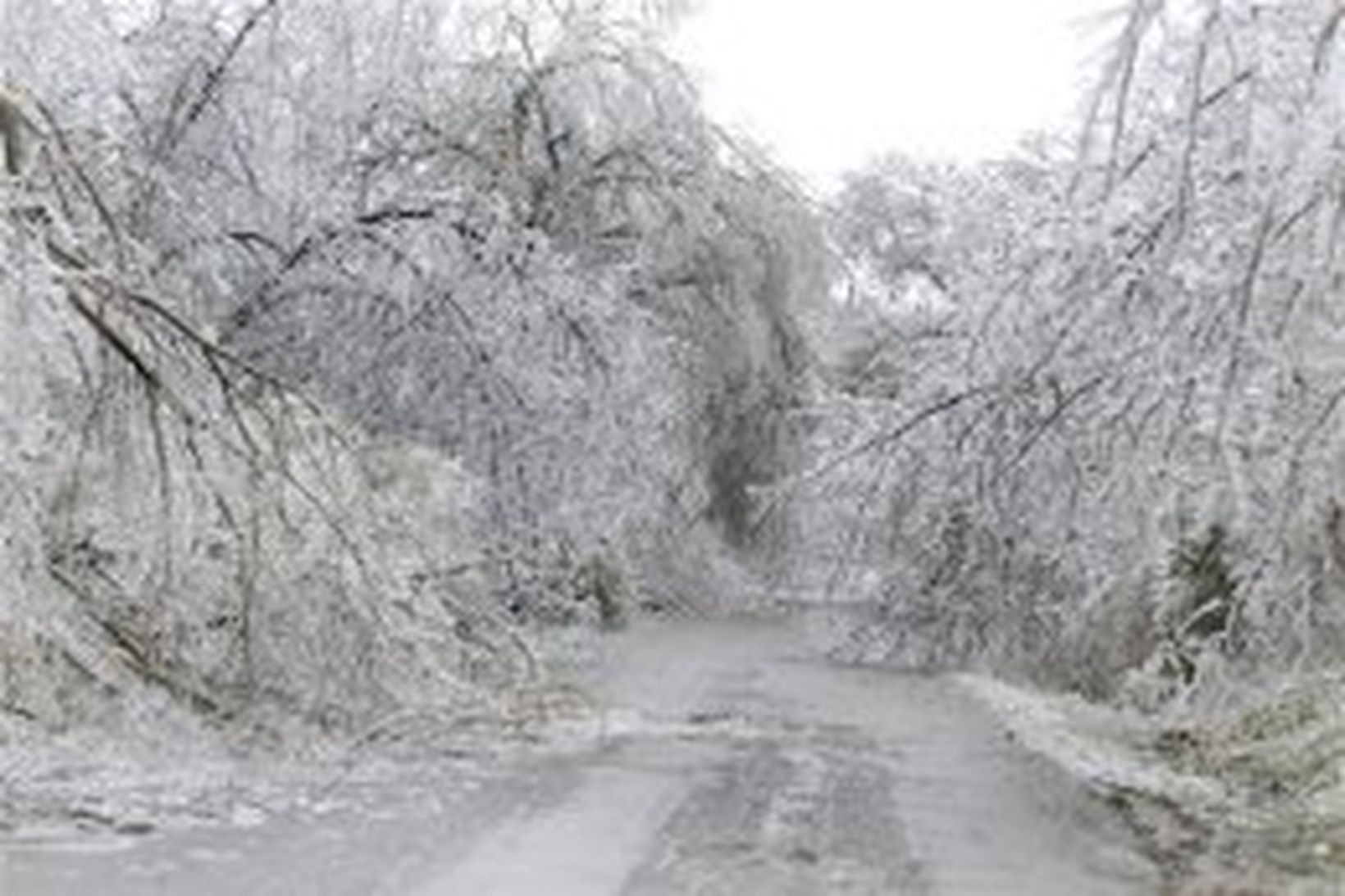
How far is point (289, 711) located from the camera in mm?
12531

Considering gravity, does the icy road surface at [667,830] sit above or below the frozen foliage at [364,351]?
below

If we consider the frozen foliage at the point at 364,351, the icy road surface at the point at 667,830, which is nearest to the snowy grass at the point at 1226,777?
the icy road surface at the point at 667,830

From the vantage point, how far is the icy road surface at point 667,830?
917 cm

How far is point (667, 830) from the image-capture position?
1095 cm

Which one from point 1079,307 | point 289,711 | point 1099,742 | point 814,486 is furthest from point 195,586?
point 814,486

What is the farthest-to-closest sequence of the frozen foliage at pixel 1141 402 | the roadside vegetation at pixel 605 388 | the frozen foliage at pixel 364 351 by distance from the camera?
the frozen foliage at pixel 364 351 → the roadside vegetation at pixel 605 388 → the frozen foliage at pixel 1141 402

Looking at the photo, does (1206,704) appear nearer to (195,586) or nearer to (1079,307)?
(1079,307)

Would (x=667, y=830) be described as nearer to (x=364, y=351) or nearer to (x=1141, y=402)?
(x=1141, y=402)

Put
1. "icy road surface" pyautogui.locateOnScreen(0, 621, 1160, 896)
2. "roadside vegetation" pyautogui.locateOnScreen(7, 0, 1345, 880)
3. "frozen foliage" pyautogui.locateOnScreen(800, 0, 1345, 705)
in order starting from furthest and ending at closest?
"roadside vegetation" pyautogui.locateOnScreen(7, 0, 1345, 880), "frozen foliage" pyautogui.locateOnScreen(800, 0, 1345, 705), "icy road surface" pyautogui.locateOnScreen(0, 621, 1160, 896)

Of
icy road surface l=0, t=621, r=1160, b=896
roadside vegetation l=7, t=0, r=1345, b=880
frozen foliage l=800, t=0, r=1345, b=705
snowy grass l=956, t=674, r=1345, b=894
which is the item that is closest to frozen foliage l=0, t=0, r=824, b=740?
roadside vegetation l=7, t=0, r=1345, b=880

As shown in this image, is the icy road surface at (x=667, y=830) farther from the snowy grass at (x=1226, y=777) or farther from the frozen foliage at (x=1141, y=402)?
the frozen foliage at (x=1141, y=402)

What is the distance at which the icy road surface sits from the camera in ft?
30.1

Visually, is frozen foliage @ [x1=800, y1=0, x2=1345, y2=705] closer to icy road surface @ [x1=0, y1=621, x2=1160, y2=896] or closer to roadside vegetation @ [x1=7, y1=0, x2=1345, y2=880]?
roadside vegetation @ [x1=7, y1=0, x2=1345, y2=880]

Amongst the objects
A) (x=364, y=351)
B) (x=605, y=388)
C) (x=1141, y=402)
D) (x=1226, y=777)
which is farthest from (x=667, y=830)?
(x=605, y=388)
